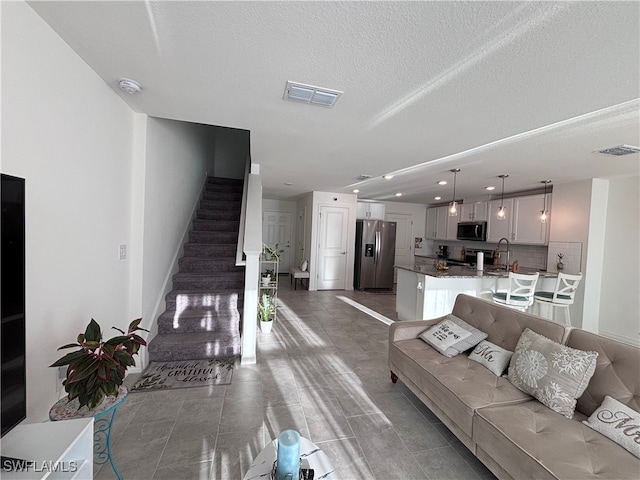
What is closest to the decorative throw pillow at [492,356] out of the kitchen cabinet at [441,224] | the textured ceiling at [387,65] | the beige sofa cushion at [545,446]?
the beige sofa cushion at [545,446]

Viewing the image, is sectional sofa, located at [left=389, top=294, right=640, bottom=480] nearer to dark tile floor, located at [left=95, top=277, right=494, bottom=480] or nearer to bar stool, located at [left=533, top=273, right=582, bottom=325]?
dark tile floor, located at [left=95, top=277, right=494, bottom=480]

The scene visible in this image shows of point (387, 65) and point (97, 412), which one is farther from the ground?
point (387, 65)

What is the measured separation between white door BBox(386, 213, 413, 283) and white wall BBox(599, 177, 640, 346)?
13.5 feet

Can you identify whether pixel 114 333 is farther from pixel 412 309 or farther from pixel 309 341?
pixel 412 309

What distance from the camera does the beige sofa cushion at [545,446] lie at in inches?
45.3

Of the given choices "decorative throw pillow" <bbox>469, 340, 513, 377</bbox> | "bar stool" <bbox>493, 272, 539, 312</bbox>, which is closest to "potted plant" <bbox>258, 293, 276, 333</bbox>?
"decorative throw pillow" <bbox>469, 340, 513, 377</bbox>

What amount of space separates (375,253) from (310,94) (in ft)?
17.0

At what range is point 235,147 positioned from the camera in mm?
6531

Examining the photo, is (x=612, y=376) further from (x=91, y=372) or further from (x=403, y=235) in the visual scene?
(x=403, y=235)

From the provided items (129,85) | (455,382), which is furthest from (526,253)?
(129,85)

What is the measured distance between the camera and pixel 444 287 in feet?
13.0

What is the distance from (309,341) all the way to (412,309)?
181 cm

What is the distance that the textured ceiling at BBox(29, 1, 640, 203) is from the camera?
46.5 inches

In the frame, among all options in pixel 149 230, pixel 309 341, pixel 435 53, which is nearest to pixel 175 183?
pixel 149 230
